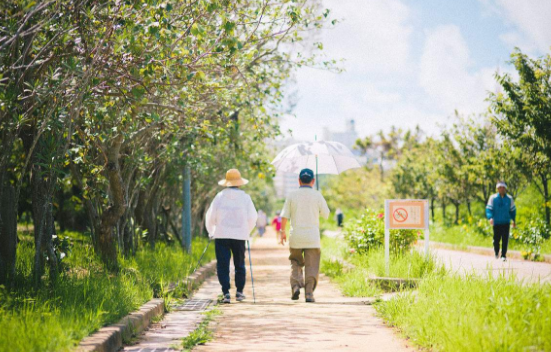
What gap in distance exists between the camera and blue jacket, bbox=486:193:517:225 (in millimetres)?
13742

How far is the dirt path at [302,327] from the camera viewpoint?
5781mm

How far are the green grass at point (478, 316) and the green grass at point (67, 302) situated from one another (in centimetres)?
299

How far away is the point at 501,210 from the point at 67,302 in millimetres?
10374

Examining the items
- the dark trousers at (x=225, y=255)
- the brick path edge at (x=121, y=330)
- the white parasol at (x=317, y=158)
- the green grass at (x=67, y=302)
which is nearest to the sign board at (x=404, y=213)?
the white parasol at (x=317, y=158)

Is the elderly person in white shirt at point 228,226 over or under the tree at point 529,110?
under

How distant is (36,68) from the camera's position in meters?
7.65

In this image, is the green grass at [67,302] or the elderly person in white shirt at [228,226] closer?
the green grass at [67,302]

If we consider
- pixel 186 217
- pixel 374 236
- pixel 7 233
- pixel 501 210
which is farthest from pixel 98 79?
pixel 501 210

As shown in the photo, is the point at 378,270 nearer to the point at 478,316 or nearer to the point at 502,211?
the point at 502,211

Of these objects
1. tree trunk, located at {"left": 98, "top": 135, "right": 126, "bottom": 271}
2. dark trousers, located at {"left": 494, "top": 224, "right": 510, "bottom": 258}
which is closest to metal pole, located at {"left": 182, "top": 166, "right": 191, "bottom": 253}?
tree trunk, located at {"left": 98, "top": 135, "right": 126, "bottom": 271}

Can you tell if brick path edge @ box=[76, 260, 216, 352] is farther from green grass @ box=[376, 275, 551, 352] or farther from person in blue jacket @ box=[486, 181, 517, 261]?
person in blue jacket @ box=[486, 181, 517, 261]

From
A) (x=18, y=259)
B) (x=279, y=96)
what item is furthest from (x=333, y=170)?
(x=18, y=259)

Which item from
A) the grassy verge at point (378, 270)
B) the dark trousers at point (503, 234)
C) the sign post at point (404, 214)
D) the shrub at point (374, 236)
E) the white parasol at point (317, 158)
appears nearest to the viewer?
the grassy verge at point (378, 270)

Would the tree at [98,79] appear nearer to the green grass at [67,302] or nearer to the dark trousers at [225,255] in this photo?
the green grass at [67,302]
